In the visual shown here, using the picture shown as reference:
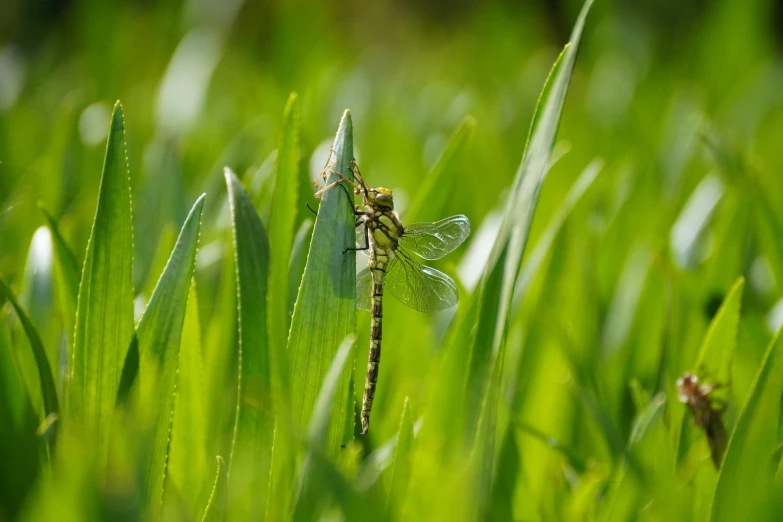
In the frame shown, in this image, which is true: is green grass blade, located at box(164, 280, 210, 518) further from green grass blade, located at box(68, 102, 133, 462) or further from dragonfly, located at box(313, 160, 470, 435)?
dragonfly, located at box(313, 160, 470, 435)

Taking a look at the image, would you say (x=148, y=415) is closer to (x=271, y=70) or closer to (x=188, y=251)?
(x=188, y=251)

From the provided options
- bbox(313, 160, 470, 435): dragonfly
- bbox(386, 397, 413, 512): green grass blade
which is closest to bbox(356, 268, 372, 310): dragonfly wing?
bbox(313, 160, 470, 435): dragonfly

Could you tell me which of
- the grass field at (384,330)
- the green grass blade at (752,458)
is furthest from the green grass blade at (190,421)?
the green grass blade at (752,458)

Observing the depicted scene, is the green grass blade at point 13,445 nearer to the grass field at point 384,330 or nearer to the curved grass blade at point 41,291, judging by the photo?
the grass field at point 384,330

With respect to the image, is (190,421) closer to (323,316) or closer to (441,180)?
(323,316)

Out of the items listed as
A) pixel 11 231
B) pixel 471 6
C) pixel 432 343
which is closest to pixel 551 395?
pixel 432 343

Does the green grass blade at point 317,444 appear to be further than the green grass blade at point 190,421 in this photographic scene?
No
